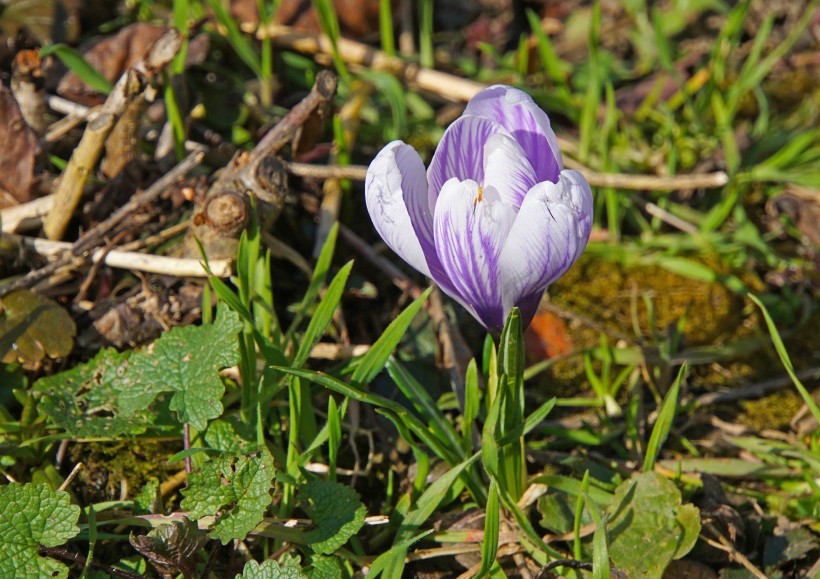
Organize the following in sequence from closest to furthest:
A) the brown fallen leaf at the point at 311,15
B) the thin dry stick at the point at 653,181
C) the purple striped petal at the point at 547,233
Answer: the purple striped petal at the point at 547,233, the thin dry stick at the point at 653,181, the brown fallen leaf at the point at 311,15

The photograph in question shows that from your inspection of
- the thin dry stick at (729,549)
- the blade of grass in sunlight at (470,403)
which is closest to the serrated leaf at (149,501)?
the blade of grass in sunlight at (470,403)

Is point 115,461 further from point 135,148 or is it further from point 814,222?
point 814,222

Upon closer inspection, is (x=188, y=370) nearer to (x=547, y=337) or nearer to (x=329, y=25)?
(x=547, y=337)

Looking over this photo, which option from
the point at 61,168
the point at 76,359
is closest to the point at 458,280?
the point at 76,359

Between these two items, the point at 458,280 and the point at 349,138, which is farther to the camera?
the point at 349,138

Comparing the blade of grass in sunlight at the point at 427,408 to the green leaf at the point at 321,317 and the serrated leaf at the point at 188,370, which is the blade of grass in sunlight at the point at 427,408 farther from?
the serrated leaf at the point at 188,370

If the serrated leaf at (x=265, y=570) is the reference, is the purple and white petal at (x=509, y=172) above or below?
above

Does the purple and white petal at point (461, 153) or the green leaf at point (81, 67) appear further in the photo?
the green leaf at point (81, 67)

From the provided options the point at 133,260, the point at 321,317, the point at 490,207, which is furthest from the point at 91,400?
the point at 490,207
